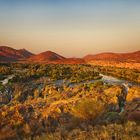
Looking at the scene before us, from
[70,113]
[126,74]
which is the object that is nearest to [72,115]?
[70,113]

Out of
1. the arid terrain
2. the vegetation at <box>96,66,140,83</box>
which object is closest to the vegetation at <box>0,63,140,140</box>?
the arid terrain

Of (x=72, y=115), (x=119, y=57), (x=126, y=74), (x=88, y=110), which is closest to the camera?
(x=88, y=110)

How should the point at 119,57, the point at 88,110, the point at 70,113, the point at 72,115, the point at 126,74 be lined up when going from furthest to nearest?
the point at 119,57
the point at 126,74
the point at 70,113
the point at 72,115
the point at 88,110

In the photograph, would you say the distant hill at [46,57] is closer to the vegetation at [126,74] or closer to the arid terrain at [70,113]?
the vegetation at [126,74]

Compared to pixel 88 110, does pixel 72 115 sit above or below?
below

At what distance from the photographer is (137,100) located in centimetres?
2220

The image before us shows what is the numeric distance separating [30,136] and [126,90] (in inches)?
498

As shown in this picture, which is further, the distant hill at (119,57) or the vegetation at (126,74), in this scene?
the distant hill at (119,57)

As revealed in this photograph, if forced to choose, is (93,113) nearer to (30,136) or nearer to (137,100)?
(30,136)

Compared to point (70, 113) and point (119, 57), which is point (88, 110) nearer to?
point (70, 113)

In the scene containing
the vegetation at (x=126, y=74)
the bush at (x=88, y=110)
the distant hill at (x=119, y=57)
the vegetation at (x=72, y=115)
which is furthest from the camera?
the distant hill at (x=119, y=57)

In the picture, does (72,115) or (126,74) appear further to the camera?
(126,74)

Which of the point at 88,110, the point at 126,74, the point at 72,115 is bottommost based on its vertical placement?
the point at 126,74

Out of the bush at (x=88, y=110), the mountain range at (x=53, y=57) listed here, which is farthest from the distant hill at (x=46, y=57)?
the bush at (x=88, y=110)
